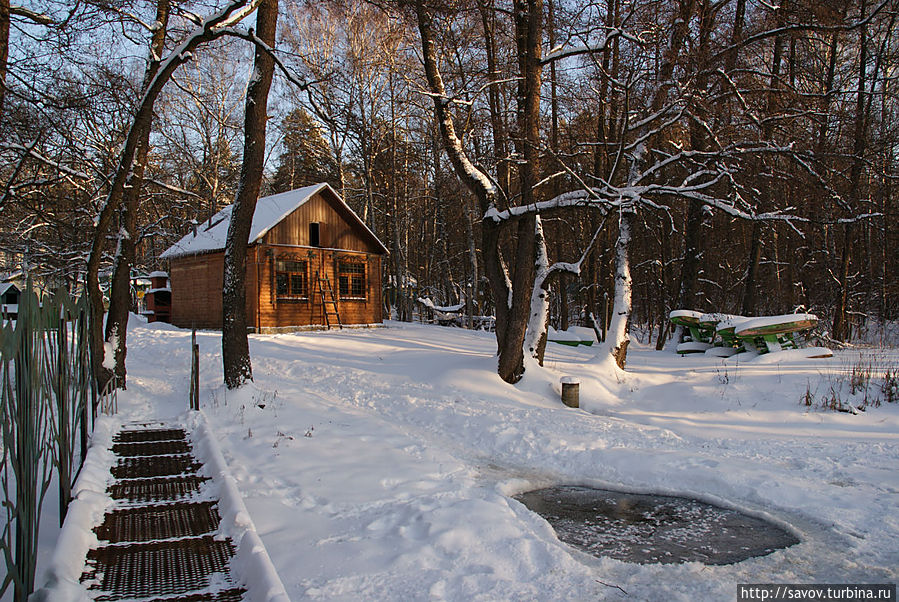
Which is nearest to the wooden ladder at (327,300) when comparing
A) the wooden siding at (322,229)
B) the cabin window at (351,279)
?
the cabin window at (351,279)

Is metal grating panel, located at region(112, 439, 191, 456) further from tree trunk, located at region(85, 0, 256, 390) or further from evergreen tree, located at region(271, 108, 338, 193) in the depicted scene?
evergreen tree, located at region(271, 108, 338, 193)

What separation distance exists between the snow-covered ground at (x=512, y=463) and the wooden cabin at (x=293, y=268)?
669 centimetres

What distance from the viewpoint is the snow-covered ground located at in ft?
13.0

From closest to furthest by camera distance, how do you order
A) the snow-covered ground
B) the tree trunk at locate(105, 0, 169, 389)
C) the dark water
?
the snow-covered ground
the dark water
the tree trunk at locate(105, 0, 169, 389)

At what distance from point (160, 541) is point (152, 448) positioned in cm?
293

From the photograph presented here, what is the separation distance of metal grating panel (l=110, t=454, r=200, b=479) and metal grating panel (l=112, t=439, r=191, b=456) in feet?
0.67

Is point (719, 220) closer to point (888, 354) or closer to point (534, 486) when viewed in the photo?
point (888, 354)

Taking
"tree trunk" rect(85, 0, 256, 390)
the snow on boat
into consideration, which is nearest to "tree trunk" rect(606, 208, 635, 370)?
the snow on boat

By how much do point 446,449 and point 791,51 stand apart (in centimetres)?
1649

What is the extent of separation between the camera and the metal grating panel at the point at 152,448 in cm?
648

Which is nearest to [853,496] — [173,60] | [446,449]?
[446,449]

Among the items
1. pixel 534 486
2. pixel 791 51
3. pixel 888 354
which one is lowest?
pixel 534 486

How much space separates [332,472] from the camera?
6133 millimetres

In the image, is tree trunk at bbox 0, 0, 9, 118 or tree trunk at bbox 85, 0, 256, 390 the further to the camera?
tree trunk at bbox 85, 0, 256, 390
